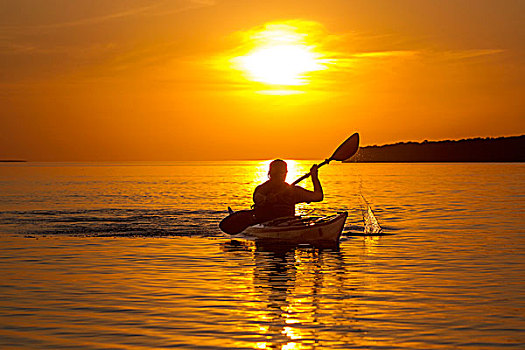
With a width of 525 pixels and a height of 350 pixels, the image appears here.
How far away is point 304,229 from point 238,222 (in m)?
2.81

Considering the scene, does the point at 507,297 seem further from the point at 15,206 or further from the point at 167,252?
the point at 15,206

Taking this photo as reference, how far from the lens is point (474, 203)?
4259 centimetres

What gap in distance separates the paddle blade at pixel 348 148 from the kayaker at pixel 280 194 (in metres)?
2.43

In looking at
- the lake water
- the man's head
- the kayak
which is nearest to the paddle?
the lake water

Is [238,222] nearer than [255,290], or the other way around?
[255,290]

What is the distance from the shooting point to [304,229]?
21.0 meters

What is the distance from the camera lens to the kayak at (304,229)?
21016 millimetres

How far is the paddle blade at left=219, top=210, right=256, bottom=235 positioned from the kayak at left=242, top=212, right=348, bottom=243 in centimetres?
114

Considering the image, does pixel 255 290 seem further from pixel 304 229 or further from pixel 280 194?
pixel 304 229

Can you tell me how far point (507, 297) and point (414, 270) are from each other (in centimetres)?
371

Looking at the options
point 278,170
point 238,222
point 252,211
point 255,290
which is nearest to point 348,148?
point 278,170

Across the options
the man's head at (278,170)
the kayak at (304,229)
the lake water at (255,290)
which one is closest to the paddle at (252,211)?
the lake water at (255,290)

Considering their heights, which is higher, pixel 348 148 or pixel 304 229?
pixel 348 148

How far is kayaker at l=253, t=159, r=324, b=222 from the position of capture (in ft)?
66.3
